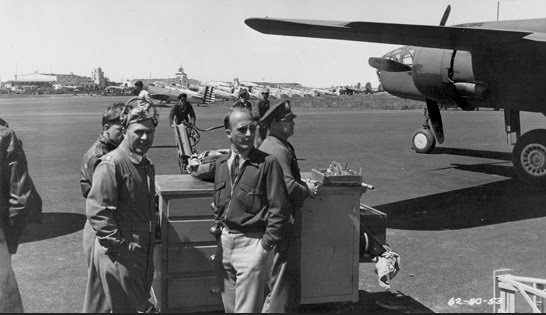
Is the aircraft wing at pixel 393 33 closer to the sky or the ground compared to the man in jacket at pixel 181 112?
closer to the sky

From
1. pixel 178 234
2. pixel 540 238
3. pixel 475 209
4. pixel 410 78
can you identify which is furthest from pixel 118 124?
pixel 410 78

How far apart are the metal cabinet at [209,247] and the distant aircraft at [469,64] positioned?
405 centimetres

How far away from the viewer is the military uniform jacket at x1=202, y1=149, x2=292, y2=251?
3590 millimetres

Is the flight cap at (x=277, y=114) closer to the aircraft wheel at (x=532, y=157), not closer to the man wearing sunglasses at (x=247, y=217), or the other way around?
the man wearing sunglasses at (x=247, y=217)

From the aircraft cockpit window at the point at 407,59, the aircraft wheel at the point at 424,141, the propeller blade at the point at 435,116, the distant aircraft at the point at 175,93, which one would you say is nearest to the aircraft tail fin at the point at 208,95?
the distant aircraft at the point at 175,93

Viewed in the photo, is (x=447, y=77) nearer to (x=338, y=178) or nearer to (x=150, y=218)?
(x=338, y=178)

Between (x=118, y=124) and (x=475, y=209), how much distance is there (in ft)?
21.0

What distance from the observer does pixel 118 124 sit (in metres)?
4.43

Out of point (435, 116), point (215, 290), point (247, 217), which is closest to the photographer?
point (247, 217)

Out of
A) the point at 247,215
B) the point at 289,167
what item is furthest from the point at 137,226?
the point at 289,167

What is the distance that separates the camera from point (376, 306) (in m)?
4.96

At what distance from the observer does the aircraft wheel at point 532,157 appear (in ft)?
36.1

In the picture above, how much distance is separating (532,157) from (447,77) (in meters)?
2.31

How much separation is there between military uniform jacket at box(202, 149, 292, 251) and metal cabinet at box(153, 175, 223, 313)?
2.24 feet
